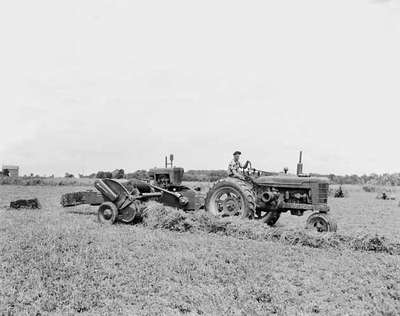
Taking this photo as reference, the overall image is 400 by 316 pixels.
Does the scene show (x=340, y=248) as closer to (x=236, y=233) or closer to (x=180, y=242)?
(x=236, y=233)

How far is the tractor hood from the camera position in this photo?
11117mm

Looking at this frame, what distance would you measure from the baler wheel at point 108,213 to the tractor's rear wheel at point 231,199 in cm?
245

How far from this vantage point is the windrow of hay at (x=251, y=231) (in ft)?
28.8

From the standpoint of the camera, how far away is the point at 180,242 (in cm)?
895

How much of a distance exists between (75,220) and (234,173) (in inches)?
181

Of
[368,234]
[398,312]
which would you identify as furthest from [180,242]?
[398,312]

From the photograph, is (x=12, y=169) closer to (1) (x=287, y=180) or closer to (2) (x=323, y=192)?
(1) (x=287, y=180)

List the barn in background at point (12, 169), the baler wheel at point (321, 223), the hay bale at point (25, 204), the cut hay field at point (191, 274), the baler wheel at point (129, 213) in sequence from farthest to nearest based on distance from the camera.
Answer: the barn in background at point (12, 169)
the hay bale at point (25, 204)
the baler wheel at point (129, 213)
the baler wheel at point (321, 223)
the cut hay field at point (191, 274)

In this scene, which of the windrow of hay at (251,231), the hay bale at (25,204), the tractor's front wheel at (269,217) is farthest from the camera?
the hay bale at (25,204)

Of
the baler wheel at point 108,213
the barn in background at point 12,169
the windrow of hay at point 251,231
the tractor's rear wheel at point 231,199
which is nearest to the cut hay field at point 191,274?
the windrow of hay at point 251,231

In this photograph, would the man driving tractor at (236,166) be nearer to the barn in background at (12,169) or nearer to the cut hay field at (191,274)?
the cut hay field at (191,274)

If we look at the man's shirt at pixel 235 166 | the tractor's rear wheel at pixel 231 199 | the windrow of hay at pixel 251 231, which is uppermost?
the man's shirt at pixel 235 166

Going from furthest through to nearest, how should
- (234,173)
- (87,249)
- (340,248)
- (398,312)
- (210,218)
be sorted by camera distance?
1. (234,173)
2. (210,218)
3. (340,248)
4. (87,249)
5. (398,312)

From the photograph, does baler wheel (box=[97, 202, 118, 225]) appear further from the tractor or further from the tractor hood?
the tractor hood
